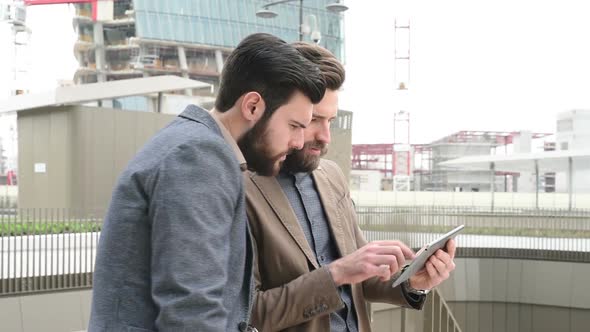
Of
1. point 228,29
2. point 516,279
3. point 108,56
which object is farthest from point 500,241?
point 108,56

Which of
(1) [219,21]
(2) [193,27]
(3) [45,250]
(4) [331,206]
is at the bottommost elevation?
(3) [45,250]

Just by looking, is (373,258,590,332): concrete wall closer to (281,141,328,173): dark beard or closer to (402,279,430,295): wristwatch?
(402,279,430,295): wristwatch

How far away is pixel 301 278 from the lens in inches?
71.4

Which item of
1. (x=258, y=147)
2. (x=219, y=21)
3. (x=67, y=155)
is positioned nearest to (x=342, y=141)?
(x=67, y=155)

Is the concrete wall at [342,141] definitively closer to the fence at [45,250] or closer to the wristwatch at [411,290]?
the fence at [45,250]

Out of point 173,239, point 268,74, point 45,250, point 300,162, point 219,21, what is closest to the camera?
point 173,239

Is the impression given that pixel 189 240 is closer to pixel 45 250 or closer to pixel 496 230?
pixel 45 250

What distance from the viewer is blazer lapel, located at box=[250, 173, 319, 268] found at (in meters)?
1.88

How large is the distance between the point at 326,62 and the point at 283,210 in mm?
Answer: 558

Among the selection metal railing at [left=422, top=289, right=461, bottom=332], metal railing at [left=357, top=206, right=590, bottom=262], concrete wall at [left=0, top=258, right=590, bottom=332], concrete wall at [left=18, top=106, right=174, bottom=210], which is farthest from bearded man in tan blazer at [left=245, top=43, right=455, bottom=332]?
concrete wall at [left=18, top=106, right=174, bottom=210]

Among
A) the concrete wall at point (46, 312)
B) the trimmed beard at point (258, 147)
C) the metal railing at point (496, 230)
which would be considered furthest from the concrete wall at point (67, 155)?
the trimmed beard at point (258, 147)

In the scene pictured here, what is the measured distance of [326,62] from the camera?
2.10 m

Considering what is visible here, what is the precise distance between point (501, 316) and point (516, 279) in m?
1.22

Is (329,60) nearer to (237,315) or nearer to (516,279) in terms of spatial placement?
(237,315)
